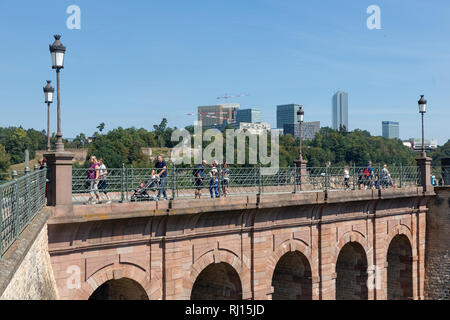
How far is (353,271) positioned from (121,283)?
10.7 meters

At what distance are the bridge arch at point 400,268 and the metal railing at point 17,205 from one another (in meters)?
17.5

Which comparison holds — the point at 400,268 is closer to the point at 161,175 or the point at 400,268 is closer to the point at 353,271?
the point at 353,271

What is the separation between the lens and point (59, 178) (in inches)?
460

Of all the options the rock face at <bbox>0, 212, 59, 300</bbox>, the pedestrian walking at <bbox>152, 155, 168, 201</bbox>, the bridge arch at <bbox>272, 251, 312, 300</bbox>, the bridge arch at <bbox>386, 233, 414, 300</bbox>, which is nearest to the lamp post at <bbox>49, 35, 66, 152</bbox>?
the rock face at <bbox>0, 212, 59, 300</bbox>

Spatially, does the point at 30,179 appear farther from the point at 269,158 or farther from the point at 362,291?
the point at 269,158

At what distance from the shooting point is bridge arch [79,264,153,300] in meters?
12.6

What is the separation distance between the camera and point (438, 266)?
77.6 feet

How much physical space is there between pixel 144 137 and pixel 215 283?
126 meters

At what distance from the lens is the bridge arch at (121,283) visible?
41.2 feet

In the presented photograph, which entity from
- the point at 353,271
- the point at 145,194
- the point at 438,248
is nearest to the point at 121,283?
the point at 145,194

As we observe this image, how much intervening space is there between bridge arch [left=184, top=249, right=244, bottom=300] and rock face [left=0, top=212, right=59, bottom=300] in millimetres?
4546

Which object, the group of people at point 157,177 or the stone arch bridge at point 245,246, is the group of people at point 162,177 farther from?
the stone arch bridge at point 245,246

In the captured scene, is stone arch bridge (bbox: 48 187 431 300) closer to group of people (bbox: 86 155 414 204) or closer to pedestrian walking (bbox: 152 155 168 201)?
pedestrian walking (bbox: 152 155 168 201)

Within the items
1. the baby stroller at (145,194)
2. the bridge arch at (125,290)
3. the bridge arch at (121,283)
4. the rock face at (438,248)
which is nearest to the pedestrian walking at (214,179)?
the baby stroller at (145,194)
